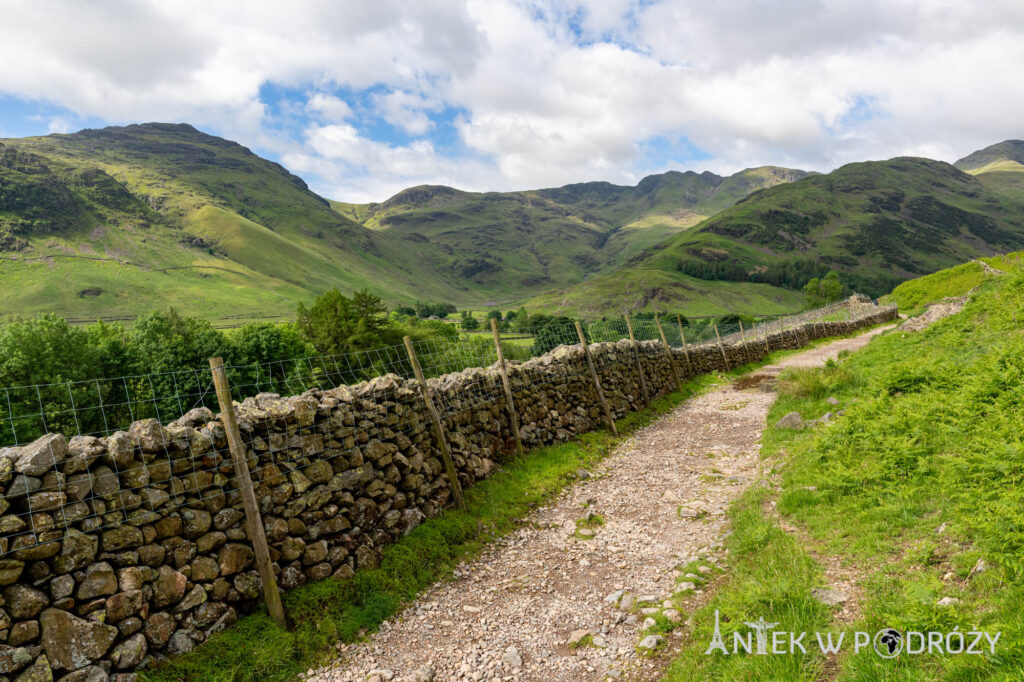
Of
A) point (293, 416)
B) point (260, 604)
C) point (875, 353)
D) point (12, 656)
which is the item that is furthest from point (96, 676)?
point (875, 353)

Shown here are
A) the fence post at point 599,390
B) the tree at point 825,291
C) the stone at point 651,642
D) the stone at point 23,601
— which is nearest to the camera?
the stone at point 23,601

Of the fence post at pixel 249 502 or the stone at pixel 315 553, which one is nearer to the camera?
the fence post at pixel 249 502

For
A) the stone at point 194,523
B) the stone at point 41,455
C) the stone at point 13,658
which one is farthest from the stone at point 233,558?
the stone at point 41,455

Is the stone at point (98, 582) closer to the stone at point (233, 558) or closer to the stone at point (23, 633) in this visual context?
the stone at point (23, 633)

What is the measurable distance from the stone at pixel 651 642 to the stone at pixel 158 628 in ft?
18.0

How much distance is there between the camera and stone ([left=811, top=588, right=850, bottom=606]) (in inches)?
190

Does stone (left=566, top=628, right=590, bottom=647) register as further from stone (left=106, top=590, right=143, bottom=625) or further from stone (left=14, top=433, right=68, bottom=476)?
stone (left=14, top=433, right=68, bottom=476)

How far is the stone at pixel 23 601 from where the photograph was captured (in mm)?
4609

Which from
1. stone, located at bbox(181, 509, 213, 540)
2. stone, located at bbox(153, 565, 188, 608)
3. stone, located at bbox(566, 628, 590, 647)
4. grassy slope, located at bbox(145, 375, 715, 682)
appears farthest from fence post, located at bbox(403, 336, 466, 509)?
stone, located at bbox(153, 565, 188, 608)

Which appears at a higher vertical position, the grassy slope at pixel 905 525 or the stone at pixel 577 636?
the grassy slope at pixel 905 525

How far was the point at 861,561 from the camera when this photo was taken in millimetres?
5305

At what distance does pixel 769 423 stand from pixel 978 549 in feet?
30.4

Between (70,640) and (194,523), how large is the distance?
147 cm

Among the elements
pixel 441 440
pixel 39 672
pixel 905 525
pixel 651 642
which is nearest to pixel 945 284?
pixel 905 525
